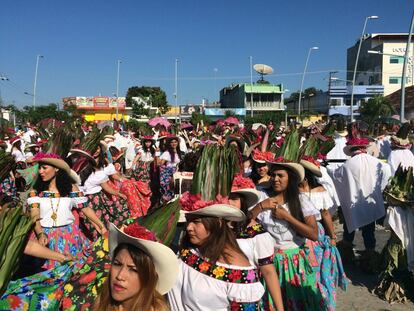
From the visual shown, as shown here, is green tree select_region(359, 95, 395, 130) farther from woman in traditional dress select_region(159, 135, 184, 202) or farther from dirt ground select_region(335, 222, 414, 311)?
dirt ground select_region(335, 222, 414, 311)

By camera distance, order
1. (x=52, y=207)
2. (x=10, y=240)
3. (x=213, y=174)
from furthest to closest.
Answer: (x=52, y=207), (x=213, y=174), (x=10, y=240)

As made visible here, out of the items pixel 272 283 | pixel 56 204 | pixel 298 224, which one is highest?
pixel 298 224

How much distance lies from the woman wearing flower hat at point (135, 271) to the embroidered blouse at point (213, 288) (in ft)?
1.13

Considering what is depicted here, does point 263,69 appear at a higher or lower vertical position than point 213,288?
higher

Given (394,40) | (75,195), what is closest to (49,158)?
(75,195)

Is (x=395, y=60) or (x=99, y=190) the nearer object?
(x=99, y=190)

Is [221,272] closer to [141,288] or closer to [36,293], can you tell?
[141,288]

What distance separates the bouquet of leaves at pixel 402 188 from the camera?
600 centimetres

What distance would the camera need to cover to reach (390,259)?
20.1ft

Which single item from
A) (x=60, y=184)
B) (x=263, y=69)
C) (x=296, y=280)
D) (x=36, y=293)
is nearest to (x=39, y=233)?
(x=60, y=184)

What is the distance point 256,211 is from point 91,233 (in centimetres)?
334

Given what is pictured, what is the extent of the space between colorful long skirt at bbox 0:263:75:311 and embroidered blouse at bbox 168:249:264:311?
73 centimetres

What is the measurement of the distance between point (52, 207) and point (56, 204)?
0.05 meters

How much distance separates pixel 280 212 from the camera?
4199mm
